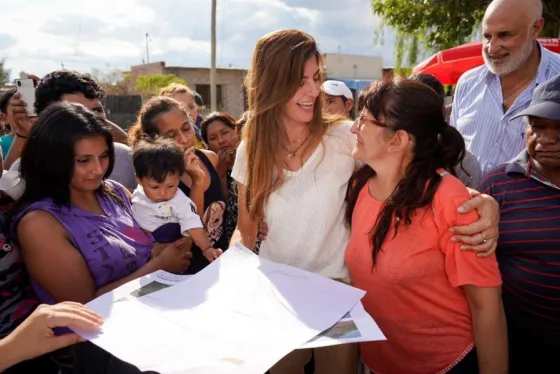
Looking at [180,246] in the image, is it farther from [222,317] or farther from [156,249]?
[222,317]

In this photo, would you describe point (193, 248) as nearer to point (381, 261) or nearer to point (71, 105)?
point (71, 105)

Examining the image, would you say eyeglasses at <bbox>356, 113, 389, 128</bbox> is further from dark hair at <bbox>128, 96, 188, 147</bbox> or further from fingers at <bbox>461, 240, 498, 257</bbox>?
dark hair at <bbox>128, 96, 188, 147</bbox>

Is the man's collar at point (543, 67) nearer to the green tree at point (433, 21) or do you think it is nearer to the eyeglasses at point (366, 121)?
the eyeglasses at point (366, 121)

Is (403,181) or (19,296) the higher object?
(403,181)

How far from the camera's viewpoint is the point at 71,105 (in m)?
2.02

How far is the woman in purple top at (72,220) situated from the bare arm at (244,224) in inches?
15.1

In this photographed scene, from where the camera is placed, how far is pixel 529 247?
71.0 inches

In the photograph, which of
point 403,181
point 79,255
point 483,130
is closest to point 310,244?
point 403,181

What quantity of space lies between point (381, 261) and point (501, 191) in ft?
2.07

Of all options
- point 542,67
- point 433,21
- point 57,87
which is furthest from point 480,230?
point 433,21

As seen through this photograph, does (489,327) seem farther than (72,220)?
No

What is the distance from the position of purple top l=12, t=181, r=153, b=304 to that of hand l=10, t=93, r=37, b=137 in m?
1.57

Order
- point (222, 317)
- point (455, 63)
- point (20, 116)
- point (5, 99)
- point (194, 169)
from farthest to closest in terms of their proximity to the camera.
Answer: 1. point (455, 63)
2. point (5, 99)
3. point (20, 116)
4. point (194, 169)
5. point (222, 317)

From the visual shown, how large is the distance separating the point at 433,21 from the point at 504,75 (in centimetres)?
766
